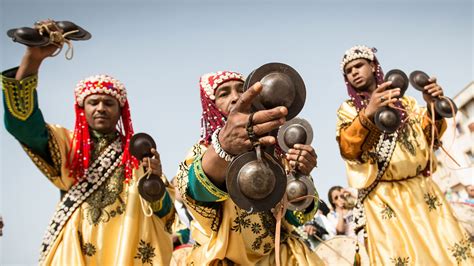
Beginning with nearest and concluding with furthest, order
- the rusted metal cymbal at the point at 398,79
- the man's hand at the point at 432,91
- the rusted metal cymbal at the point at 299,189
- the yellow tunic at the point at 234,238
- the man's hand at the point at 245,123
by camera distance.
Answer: the man's hand at the point at 245,123 → the yellow tunic at the point at 234,238 → the rusted metal cymbal at the point at 299,189 → the rusted metal cymbal at the point at 398,79 → the man's hand at the point at 432,91

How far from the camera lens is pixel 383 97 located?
13.7ft

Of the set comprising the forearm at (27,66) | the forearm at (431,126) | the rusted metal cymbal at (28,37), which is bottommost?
the forearm at (431,126)

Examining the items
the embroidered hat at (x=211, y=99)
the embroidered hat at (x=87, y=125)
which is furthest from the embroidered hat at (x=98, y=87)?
the embroidered hat at (x=211, y=99)

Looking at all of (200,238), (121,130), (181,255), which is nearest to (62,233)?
(121,130)

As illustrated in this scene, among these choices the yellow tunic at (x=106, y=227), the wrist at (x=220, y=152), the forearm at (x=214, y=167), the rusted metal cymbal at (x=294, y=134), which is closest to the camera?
the wrist at (x=220, y=152)

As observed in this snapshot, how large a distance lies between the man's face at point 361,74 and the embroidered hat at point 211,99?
1.91m

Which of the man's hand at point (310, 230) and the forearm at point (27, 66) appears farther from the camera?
the man's hand at point (310, 230)

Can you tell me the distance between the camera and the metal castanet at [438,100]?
447 cm

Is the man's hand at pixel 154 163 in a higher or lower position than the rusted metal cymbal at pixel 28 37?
lower

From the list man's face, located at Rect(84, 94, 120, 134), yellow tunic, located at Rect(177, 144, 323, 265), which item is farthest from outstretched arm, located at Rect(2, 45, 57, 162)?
yellow tunic, located at Rect(177, 144, 323, 265)

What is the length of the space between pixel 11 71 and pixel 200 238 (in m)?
1.92

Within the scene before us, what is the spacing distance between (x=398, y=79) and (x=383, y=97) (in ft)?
1.30

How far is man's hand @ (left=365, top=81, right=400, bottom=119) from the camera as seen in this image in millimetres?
4125

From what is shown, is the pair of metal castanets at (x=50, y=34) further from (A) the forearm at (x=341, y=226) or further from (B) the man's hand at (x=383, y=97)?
(A) the forearm at (x=341, y=226)
